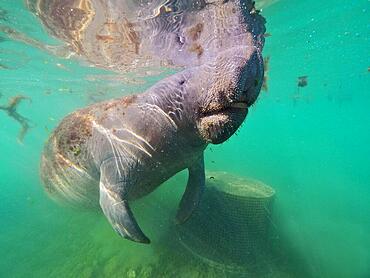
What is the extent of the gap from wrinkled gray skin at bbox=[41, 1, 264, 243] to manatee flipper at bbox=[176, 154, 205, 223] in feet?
0.06

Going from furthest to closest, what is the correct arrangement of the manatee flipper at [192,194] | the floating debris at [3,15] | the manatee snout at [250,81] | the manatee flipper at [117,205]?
the floating debris at [3,15], the manatee flipper at [192,194], the manatee flipper at [117,205], the manatee snout at [250,81]

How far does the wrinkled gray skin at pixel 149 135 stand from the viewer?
2.92 metres

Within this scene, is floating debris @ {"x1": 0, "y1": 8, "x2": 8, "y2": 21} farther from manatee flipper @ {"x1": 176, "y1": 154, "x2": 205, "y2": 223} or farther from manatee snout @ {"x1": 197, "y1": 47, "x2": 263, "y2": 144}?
manatee snout @ {"x1": 197, "y1": 47, "x2": 263, "y2": 144}

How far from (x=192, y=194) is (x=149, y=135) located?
2105 millimetres

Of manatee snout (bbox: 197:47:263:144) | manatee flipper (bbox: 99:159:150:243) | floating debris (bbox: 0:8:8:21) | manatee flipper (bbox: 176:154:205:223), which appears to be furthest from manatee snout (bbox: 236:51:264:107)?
floating debris (bbox: 0:8:8:21)

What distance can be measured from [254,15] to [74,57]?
30.6ft

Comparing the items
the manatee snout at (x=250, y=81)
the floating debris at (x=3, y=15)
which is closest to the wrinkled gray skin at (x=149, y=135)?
the manatee snout at (x=250, y=81)

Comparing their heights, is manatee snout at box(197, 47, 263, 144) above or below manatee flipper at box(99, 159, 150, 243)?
above

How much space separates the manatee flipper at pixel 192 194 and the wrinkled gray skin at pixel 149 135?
0.02 m

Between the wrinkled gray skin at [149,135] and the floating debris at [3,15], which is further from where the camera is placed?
the floating debris at [3,15]

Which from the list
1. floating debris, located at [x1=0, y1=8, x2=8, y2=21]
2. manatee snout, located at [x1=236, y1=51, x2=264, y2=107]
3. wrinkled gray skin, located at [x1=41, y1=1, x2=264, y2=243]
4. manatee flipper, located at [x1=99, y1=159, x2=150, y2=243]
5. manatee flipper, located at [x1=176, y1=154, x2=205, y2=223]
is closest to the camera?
manatee snout, located at [x1=236, y1=51, x2=264, y2=107]

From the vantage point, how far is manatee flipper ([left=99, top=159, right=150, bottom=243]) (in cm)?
389

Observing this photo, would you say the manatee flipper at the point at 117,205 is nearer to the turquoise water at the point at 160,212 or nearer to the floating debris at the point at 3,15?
the turquoise water at the point at 160,212

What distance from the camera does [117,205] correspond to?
404cm
